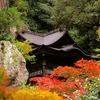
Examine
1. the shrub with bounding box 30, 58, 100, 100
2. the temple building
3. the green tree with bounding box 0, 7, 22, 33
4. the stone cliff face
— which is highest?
the green tree with bounding box 0, 7, 22, 33

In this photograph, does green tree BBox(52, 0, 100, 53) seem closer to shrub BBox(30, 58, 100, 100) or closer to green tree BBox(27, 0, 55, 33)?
green tree BBox(27, 0, 55, 33)

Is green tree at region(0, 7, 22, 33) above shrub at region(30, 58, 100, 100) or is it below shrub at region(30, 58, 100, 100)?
above

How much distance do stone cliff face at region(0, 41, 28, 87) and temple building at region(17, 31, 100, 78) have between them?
776cm

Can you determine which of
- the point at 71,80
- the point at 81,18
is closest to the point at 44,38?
the point at 81,18

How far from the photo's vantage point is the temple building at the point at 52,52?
685 inches

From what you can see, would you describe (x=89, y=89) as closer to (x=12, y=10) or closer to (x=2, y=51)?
(x=2, y=51)

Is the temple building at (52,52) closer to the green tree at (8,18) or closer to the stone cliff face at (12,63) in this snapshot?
the green tree at (8,18)

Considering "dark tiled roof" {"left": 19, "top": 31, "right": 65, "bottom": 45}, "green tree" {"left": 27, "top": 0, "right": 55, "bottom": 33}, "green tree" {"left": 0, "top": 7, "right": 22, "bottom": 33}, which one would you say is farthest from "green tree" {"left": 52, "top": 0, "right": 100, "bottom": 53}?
"green tree" {"left": 0, "top": 7, "right": 22, "bottom": 33}

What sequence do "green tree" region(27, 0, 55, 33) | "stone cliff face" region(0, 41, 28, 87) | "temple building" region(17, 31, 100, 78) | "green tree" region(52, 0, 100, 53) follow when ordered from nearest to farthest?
"stone cliff face" region(0, 41, 28, 87)
"temple building" region(17, 31, 100, 78)
"green tree" region(52, 0, 100, 53)
"green tree" region(27, 0, 55, 33)

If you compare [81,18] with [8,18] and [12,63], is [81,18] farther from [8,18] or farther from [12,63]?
[12,63]

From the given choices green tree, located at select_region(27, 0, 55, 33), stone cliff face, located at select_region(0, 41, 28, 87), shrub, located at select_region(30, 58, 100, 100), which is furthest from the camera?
green tree, located at select_region(27, 0, 55, 33)

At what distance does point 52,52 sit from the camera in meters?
17.5

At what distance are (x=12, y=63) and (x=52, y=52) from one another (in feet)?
30.2

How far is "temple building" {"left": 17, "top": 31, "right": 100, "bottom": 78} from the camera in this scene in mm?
17391
